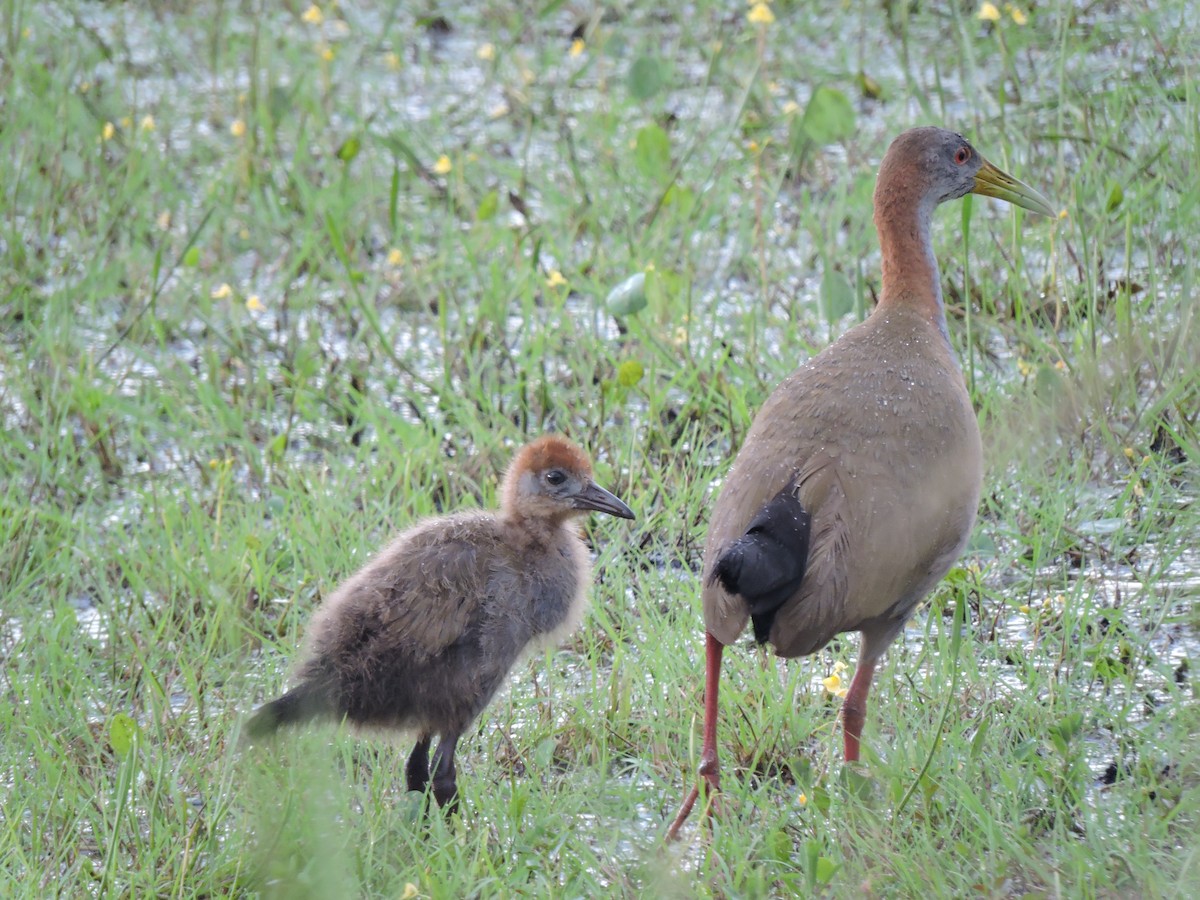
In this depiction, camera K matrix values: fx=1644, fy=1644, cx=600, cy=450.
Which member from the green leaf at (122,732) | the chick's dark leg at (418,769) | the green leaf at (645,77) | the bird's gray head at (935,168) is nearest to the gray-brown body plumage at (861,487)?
the bird's gray head at (935,168)

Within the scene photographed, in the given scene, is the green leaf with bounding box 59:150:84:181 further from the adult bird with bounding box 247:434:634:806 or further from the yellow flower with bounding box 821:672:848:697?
the yellow flower with bounding box 821:672:848:697

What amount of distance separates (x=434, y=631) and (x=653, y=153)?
9.98 ft

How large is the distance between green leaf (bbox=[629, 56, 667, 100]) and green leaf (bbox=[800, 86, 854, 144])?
0.63 m

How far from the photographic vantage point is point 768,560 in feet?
10.1

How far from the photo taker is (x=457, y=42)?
8.02 meters

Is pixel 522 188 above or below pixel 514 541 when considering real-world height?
above

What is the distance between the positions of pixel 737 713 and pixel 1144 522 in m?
1.31

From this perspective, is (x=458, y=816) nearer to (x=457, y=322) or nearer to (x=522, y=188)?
(x=457, y=322)

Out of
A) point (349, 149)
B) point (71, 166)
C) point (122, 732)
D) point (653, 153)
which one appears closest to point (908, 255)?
point (122, 732)

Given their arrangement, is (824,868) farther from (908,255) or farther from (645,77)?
(645,77)

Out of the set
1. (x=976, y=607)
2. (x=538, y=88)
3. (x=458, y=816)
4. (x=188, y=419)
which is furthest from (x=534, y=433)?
(x=538, y=88)

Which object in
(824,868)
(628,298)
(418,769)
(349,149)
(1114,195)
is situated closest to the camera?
(824,868)

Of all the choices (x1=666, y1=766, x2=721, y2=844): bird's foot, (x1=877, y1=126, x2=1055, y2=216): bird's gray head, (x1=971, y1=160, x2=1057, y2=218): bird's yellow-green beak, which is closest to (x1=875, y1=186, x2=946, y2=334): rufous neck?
(x1=877, y1=126, x2=1055, y2=216): bird's gray head

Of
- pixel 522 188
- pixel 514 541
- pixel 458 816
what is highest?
pixel 522 188
